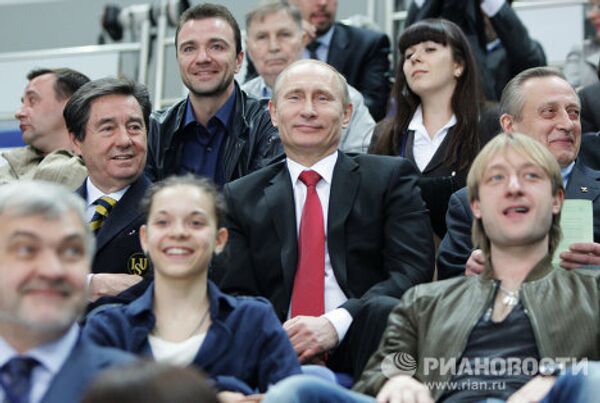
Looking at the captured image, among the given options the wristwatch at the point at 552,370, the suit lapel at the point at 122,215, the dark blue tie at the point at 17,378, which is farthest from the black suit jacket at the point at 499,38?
the dark blue tie at the point at 17,378

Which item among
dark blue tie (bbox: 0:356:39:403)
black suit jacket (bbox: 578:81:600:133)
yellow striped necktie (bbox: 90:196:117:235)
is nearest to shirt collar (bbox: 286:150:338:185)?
yellow striped necktie (bbox: 90:196:117:235)

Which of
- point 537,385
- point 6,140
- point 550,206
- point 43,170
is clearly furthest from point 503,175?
point 6,140

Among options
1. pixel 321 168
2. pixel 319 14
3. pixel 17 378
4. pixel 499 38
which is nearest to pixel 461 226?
pixel 321 168

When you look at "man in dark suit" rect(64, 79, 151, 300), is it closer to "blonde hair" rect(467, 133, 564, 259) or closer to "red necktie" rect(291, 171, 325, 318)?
"red necktie" rect(291, 171, 325, 318)

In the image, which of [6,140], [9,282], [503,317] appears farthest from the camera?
[6,140]

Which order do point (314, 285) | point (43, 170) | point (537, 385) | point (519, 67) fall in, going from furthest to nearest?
1. point (519, 67)
2. point (43, 170)
3. point (314, 285)
4. point (537, 385)

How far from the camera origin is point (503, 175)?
10.3ft

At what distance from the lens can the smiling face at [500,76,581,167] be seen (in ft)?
13.3

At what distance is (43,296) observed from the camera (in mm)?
2434

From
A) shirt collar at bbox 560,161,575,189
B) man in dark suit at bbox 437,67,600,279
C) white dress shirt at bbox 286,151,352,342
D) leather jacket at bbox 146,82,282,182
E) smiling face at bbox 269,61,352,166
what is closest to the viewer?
white dress shirt at bbox 286,151,352,342

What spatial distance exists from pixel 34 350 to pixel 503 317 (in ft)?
3.70

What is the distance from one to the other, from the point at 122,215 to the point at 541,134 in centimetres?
132

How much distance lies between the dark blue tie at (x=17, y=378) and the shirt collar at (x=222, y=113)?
228 centimetres

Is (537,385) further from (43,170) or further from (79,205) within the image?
(43,170)
